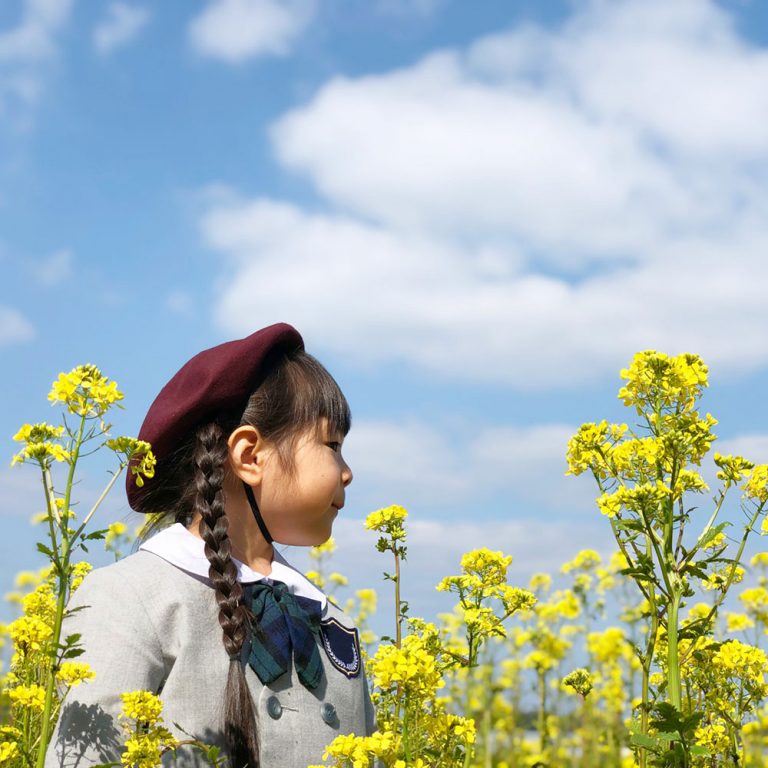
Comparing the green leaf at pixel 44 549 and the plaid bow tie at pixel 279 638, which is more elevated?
the green leaf at pixel 44 549

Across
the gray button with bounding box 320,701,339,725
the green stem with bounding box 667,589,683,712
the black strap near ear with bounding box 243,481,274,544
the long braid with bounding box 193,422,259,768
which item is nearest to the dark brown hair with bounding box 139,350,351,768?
the long braid with bounding box 193,422,259,768

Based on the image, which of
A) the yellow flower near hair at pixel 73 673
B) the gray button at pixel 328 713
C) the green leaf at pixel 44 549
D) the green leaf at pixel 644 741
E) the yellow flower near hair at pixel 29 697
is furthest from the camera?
the gray button at pixel 328 713

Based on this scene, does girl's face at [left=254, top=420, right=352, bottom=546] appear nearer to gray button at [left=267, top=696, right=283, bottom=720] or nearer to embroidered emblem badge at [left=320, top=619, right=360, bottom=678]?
embroidered emblem badge at [left=320, top=619, right=360, bottom=678]

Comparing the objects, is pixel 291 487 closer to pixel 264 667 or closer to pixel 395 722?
pixel 264 667

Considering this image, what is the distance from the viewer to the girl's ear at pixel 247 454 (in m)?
3.48

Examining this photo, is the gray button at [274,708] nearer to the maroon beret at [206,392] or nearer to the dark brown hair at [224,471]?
the dark brown hair at [224,471]

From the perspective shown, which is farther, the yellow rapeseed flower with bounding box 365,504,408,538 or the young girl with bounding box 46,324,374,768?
the yellow rapeseed flower with bounding box 365,504,408,538

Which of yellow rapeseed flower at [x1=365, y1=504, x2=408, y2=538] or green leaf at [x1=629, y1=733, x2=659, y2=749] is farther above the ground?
yellow rapeseed flower at [x1=365, y1=504, x2=408, y2=538]

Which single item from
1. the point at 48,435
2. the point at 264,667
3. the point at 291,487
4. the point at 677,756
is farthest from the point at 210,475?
the point at 677,756

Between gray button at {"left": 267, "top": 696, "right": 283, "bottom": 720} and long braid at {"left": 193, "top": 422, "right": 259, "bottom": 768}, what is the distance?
0.24 ft

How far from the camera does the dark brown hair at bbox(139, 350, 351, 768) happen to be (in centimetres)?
302

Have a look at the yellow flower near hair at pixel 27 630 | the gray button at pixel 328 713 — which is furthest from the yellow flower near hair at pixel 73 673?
the gray button at pixel 328 713

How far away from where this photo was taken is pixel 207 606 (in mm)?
3172

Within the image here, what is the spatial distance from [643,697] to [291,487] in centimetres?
141
